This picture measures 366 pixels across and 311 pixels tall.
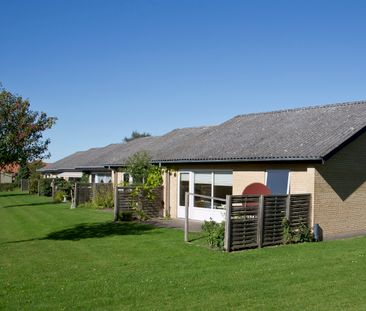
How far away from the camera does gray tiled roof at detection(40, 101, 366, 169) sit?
56.4ft

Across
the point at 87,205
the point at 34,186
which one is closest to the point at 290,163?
the point at 87,205

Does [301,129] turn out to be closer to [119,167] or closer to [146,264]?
[146,264]

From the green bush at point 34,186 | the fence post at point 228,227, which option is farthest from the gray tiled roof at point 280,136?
the green bush at point 34,186

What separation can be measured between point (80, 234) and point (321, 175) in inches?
331

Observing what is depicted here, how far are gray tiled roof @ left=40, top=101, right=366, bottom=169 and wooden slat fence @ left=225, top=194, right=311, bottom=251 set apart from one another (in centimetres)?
202

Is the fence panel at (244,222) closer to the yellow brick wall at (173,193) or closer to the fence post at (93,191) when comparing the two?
the yellow brick wall at (173,193)

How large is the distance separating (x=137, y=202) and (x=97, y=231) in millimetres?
4668

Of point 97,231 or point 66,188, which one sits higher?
point 66,188

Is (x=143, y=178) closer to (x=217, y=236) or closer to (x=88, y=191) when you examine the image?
(x=88, y=191)

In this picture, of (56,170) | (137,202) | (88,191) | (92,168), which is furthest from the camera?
(56,170)

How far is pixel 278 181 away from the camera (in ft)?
58.7

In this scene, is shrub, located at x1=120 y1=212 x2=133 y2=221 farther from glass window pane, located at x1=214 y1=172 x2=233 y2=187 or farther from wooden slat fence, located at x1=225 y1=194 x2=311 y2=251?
wooden slat fence, located at x1=225 y1=194 x2=311 y2=251

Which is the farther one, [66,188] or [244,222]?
[66,188]

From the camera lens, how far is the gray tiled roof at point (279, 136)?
17203mm
